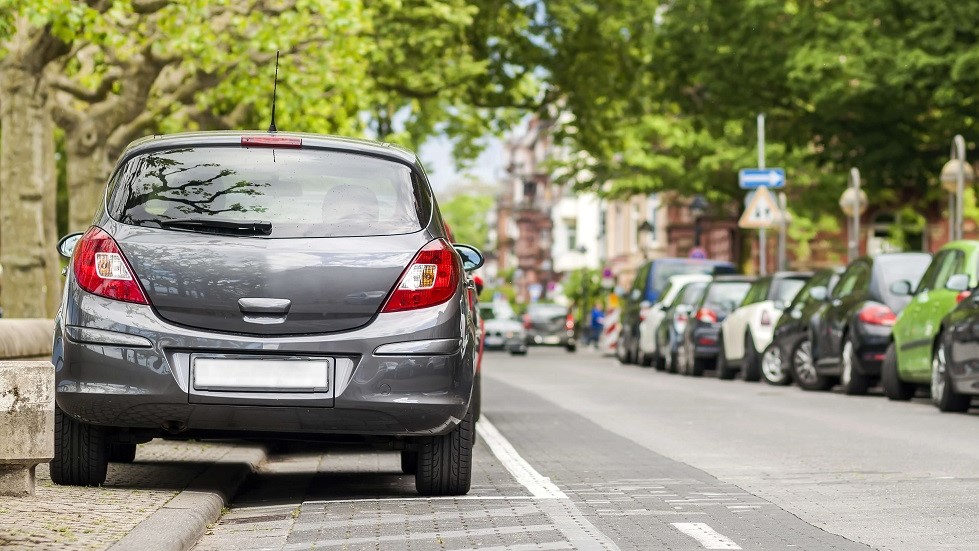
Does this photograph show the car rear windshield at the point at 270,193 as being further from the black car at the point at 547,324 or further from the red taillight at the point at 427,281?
the black car at the point at 547,324

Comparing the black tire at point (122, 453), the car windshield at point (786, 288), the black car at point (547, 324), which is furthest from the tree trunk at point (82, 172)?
the black car at point (547, 324)

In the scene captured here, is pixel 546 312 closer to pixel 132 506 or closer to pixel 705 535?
pixel 132 506

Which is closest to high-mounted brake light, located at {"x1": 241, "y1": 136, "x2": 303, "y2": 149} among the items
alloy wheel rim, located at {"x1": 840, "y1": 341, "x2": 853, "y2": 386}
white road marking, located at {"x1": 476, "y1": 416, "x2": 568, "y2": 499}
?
white road marking, located at {"x1": 476, "y1": 416, "x2": 568, "y2": 499}

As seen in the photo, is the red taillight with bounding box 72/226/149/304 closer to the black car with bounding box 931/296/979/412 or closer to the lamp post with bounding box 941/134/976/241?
the black car with bounding box 931/296/979/412

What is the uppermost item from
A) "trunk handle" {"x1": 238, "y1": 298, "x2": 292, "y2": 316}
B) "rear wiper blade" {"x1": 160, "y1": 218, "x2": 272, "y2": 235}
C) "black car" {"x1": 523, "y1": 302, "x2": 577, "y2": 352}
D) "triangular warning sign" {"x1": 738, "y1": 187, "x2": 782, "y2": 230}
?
"triangular warning sign" {"x1": 738, "y1": 187, "x2": 782, "y2": 230}

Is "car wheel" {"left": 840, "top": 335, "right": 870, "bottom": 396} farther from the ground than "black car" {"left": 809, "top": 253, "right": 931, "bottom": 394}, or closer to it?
closer to it

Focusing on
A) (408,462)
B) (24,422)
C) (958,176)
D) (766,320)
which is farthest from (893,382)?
(24,422)

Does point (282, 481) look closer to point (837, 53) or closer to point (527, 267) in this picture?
point (837, 53)

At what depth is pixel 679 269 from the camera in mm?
39156

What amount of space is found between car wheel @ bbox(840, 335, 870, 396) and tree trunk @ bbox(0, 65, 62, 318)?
946 cm

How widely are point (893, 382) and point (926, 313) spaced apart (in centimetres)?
179

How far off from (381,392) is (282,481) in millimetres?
2344

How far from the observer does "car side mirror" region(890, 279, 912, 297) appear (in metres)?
20.3

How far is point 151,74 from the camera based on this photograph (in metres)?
27.2
